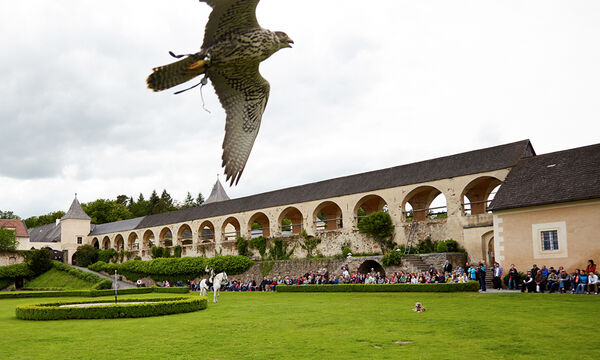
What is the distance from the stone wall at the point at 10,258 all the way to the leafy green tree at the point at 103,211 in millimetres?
25076

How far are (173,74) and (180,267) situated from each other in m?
35.0

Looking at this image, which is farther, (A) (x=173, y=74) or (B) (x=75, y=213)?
(B) (x=75, y=213)

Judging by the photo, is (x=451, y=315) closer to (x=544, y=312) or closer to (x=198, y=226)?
(x=544, y=312)

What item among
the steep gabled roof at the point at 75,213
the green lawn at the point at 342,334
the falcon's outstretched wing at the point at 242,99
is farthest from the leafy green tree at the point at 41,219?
the falcon's outstretched wing at the point at 242,99

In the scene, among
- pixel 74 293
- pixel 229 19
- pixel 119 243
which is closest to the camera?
pixel 229 19

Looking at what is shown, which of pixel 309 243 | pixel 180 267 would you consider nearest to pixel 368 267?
pixel 309 243

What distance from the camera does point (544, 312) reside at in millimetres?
11445

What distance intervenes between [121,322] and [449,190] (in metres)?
17.8

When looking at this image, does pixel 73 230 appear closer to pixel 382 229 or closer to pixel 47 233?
pixel 47 233

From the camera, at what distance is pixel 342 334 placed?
374 inches

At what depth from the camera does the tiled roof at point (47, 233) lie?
204 ft

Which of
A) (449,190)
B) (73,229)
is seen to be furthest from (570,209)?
(73,229)

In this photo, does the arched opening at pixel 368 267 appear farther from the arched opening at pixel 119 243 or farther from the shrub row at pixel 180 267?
the arched opening at pixel 119 243

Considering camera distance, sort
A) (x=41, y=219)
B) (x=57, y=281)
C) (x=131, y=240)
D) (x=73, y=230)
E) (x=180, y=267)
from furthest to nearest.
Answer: (x=41, y=219), (x=73, y=230), (x=131, y=240), (x=57, y=281), (x=180, y=267)
